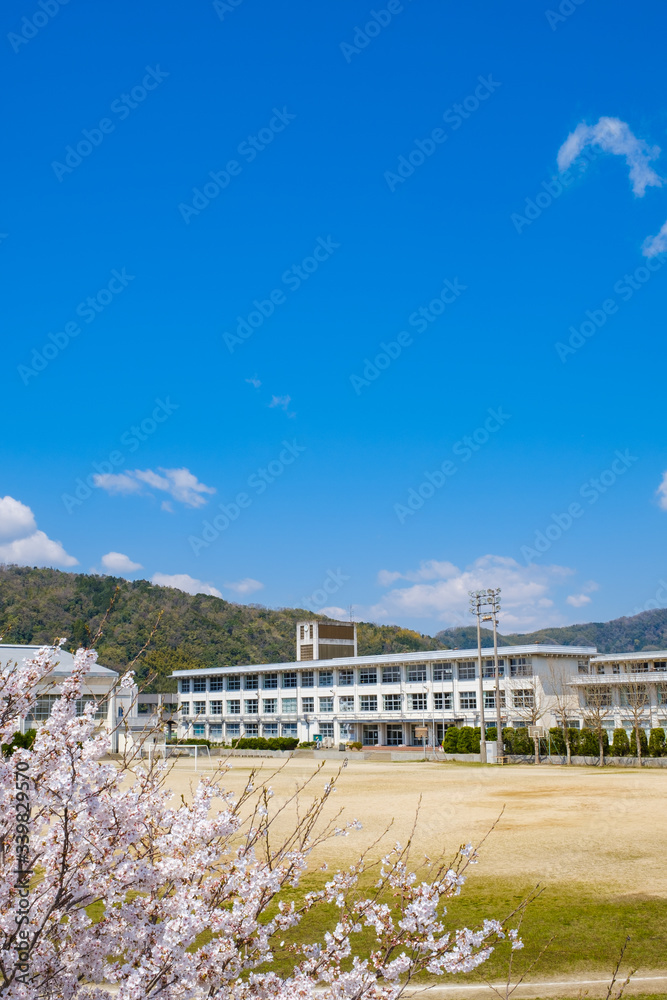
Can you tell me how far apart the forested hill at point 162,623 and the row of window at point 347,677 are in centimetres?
659

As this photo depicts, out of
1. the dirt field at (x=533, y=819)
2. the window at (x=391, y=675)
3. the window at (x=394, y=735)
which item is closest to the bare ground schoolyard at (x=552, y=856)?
the dirt field at (x=533, y=819)

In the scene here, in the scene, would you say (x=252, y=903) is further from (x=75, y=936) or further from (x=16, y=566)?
(x=16, y=566)

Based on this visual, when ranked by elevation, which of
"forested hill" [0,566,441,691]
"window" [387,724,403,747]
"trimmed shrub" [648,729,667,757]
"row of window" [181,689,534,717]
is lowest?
"window" [387,724,403,747]

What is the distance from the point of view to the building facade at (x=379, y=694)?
57156 mm

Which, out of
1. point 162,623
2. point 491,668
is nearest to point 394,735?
point 491,668

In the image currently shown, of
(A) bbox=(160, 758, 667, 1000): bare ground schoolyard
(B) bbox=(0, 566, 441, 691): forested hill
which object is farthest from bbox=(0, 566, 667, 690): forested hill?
(A) bbox=(160, 758, 667, 1000): bare ground schoolyard

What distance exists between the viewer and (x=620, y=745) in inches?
1730

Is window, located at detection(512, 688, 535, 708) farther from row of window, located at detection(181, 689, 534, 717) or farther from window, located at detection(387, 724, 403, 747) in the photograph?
window, located at detection(387, 724, 403, 747)

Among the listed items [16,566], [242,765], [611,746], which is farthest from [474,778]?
[16,566]

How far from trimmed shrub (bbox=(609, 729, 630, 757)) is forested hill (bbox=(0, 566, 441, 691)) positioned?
48.5 m

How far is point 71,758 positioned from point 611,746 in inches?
1781

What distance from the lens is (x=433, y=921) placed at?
4.40m

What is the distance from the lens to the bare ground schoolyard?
9289 mm

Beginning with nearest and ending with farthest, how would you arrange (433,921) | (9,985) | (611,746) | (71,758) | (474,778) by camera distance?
1. (9,985)
2. (71,758)
3. (433,921)
4. (474,778)
5. (611,746)
